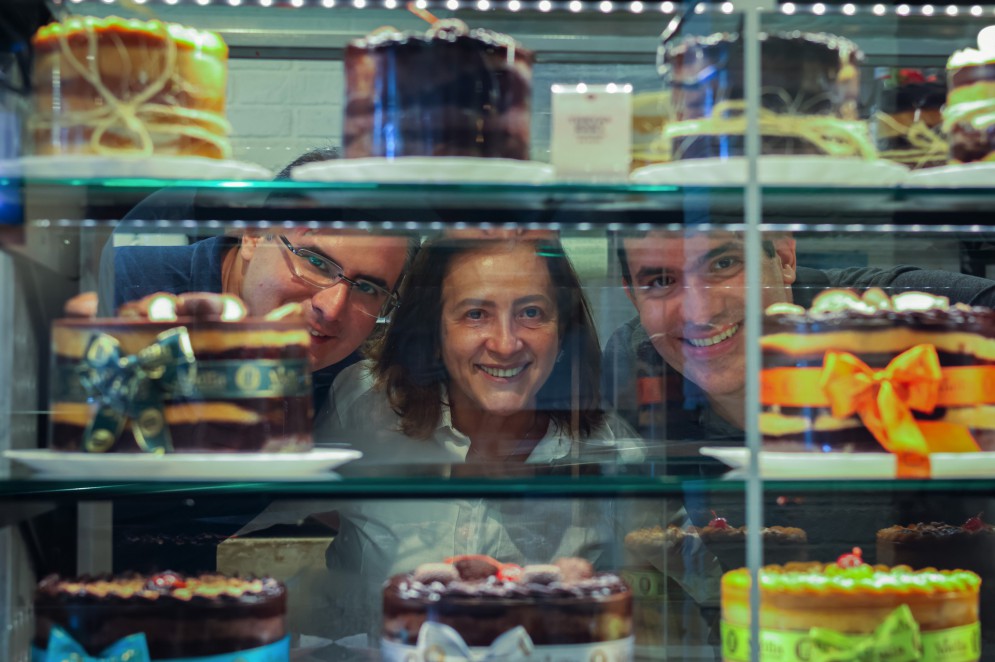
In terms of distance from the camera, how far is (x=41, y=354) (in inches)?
67.9

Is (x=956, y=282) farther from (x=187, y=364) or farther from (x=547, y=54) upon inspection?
(x=187, y=364)

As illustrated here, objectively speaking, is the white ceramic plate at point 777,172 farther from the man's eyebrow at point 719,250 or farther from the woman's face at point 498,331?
the woman's face at point 498,331

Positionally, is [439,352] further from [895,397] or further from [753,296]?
[895,397]

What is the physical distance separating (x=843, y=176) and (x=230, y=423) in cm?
101

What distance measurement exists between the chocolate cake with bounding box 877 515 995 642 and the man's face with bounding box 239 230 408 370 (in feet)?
3.22

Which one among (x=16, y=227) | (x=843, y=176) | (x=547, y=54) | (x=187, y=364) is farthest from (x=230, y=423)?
(x=843, y=176)

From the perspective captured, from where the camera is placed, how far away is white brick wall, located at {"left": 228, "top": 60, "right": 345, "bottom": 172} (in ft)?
5.90

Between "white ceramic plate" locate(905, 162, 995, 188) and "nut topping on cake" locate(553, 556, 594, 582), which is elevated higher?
"white ceramic plate" locate(905, 162, 995, 188)

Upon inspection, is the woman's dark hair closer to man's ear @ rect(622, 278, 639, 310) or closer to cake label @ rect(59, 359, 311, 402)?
man's ear @ rect(622, 278, 639, 310)

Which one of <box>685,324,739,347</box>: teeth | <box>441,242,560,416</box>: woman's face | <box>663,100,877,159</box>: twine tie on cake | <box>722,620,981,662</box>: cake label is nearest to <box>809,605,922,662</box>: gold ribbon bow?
<box>722,620,981,662</box>: cake label

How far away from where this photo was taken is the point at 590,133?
1671 millimetres

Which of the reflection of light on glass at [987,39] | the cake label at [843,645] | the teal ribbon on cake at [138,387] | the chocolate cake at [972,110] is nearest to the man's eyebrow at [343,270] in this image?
the teal ribbon on cake at [138,387]

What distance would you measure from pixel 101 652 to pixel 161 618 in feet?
0.32

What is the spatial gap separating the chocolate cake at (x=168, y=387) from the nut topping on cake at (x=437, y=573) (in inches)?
12.1
